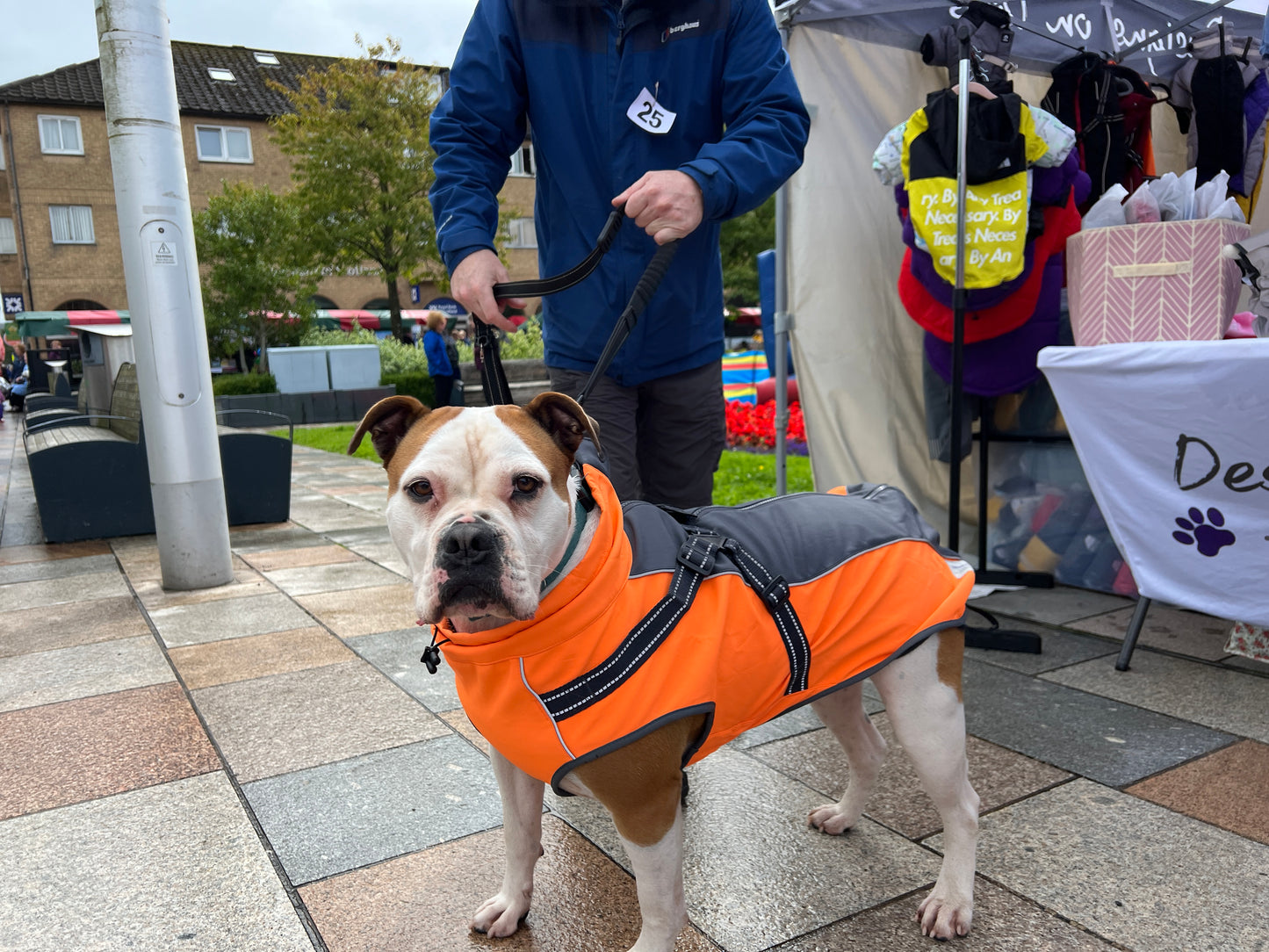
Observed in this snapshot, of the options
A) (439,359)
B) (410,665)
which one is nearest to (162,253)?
(410,665)

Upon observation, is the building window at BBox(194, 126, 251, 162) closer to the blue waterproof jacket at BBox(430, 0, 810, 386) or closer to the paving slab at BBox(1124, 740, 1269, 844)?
the blue waterproof jacket at BBox(430, 0, 810, 386)

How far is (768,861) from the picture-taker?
2332mm

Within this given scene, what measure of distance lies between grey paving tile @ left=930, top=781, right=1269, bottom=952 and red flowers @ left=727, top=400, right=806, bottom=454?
7.25m

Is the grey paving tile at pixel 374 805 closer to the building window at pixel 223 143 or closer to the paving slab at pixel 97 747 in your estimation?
the paving slab at pixel 97 747

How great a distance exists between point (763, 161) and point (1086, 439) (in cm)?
206

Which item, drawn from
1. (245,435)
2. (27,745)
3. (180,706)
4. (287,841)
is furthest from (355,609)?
(245,435)

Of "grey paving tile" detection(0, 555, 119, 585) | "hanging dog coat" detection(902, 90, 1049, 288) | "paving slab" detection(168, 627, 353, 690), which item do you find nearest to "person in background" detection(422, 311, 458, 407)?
"grey paving tile" detection(0, 555, 119, 585)

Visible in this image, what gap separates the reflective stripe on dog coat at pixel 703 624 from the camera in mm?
1690

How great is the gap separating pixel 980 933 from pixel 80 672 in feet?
12.0

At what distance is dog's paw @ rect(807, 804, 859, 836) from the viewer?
2.44 metres

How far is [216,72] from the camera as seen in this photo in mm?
33938

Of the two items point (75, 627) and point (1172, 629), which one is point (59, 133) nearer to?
point (75, 627)

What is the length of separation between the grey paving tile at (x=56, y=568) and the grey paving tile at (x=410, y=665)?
2.64m

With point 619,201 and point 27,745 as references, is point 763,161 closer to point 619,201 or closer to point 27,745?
point 619,201
